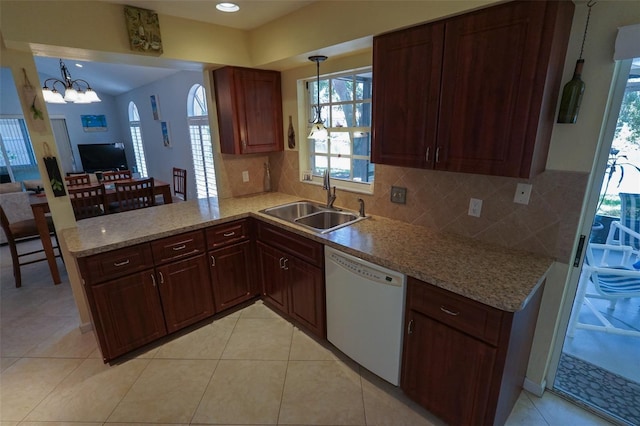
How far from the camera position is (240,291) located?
2.65m

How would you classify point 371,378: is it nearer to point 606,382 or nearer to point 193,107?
point 606,382

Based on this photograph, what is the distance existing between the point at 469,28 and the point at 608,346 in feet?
7.32

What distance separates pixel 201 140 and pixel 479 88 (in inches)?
172

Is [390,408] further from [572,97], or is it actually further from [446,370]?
[572,97]

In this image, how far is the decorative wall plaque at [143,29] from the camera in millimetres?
1984

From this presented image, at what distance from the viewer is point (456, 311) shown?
1.40 m

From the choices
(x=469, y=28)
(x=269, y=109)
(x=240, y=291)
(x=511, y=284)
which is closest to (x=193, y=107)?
(x=269, y=109)

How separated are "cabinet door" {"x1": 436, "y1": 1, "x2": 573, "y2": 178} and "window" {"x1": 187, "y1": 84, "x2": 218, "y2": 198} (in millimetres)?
3866

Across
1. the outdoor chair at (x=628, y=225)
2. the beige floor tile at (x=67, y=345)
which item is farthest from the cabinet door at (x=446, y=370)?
the beige floor tile at (x=67, y=345)

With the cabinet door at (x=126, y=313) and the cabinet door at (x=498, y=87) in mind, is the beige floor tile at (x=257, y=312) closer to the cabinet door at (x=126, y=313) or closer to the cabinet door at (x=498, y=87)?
the cabinet door at (x=126, y=313)

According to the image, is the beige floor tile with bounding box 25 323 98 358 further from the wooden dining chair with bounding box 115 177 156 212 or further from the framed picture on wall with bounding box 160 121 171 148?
the framed picture on wall with bounding box 160 121 171 148

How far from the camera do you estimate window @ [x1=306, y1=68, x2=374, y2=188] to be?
239cm

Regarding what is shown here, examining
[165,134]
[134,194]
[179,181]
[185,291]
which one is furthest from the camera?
[165,134]

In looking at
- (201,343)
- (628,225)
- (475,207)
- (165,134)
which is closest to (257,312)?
(201,343)
